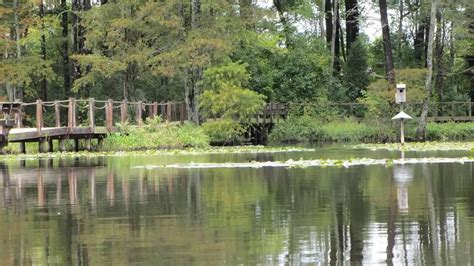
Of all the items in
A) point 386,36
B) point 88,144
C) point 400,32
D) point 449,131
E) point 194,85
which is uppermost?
point 400,32

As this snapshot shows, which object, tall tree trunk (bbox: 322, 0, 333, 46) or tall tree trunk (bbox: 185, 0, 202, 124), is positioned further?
tall tree trunk (bbox: 322, 0, 333, 46)

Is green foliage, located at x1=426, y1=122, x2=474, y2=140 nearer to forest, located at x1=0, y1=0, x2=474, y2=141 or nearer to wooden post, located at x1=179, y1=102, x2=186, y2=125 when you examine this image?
forest, located at x1=0, y1=0, x2=474, y2=141

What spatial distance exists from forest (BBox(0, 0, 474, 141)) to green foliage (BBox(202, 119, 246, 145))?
1.67 feet

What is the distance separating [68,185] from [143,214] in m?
5.71

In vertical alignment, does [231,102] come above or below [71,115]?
above

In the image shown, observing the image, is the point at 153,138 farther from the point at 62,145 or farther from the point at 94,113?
the point at 94,113

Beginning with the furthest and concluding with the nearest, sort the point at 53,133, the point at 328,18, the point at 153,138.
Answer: the point at 328,18, the point at 153,138, the point at 53,133

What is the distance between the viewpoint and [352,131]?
142 feet

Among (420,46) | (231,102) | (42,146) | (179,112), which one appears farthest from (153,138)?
(420,46)

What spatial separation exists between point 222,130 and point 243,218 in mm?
28100

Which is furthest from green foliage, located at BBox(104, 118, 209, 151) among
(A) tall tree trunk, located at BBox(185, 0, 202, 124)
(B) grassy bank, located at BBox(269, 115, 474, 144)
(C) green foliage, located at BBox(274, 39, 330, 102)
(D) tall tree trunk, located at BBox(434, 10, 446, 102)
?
(D) tall tree trunk, located at BBox(434, 10, 446, 102)

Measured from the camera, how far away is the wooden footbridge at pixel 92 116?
31.3 metres

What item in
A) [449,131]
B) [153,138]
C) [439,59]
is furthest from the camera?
[439,59]

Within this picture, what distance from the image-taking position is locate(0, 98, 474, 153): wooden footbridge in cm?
3128
